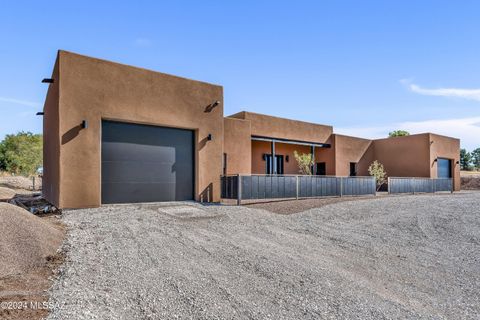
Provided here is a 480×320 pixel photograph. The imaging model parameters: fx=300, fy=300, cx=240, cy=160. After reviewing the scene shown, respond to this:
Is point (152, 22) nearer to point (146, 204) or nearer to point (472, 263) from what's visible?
point (146, 204)

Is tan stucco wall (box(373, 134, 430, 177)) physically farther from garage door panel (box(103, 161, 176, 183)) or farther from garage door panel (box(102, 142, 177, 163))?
garage door panel (box(103, 161, 176, 183))

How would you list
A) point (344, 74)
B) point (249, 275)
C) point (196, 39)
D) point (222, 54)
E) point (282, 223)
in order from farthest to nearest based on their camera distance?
point (344, 74) → point (222, 54) → point (196, 39) → point (282, 223) → point (249, 275)

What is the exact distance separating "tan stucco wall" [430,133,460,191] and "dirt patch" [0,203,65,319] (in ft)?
82.0

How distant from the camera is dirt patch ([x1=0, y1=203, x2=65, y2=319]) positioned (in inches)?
134

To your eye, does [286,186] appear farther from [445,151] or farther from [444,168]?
[444,168]

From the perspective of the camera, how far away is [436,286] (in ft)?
17.0

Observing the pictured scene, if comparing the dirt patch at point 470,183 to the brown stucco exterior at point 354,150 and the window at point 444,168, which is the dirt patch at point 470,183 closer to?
the brown stucco exterior at point 354,150

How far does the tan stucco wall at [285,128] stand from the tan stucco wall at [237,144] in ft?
4.94

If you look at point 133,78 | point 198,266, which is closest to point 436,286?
point 198,266

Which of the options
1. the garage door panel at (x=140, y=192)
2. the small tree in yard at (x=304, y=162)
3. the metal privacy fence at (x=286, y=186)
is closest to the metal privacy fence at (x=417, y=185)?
the metal privacy fence at (x=286, y=186)

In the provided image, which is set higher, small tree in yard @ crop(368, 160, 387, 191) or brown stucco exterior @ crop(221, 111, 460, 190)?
brown stucco exterior @ crop(221, 111, 460, 190)

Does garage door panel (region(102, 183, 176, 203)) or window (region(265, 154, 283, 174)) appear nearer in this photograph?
garage door panel (region(102, 183, 176, 203))

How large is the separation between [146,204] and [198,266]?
22.1 ft

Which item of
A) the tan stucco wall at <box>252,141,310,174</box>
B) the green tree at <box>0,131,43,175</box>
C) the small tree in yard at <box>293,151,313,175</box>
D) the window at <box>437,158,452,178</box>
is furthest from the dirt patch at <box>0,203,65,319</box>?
the green tree at <box>0,131,43,175</box>
